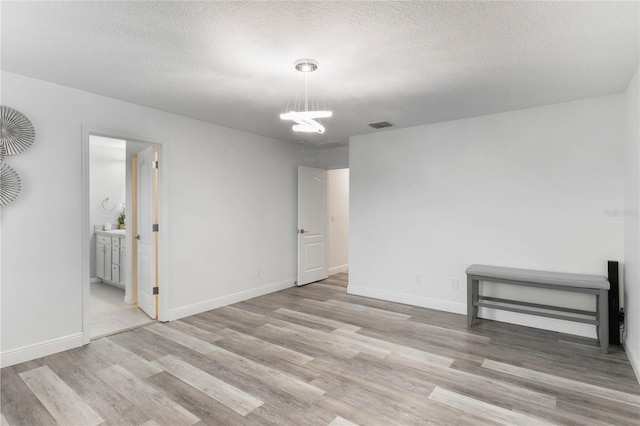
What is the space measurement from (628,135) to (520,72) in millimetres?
1337

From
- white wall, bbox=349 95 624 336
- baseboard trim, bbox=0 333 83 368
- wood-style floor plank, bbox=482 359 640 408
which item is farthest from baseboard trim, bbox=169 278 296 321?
wood-style floor plank, bbox=482 359 640 408

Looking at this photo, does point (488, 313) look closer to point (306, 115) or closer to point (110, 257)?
point (306, 115)

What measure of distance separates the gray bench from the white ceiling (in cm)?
188

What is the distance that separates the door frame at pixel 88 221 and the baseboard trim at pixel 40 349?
90 mm

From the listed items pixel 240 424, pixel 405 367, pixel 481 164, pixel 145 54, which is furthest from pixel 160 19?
pixel 481 164

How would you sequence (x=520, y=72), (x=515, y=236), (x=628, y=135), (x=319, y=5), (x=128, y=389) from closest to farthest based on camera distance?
(x=319, y=5) < (x=128, y=389) < (x=520, y=72) < (x=628, y=135) < (x=515, y=236)

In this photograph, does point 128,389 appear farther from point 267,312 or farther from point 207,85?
point 207,85

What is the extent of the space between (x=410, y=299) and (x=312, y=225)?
2.23 metres

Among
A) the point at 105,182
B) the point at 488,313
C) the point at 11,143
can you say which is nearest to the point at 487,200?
the point at 488,313

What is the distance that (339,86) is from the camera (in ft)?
10.7

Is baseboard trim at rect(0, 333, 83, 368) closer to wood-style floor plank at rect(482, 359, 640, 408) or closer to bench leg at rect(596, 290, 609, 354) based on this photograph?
wood-style floor plank at rect(482, 359, 640, 408)

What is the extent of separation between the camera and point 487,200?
13.9 ft

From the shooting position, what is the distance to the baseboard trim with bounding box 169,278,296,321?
4227 millimetres

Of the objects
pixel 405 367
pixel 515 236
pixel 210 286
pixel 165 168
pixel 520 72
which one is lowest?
pixel 405 367
